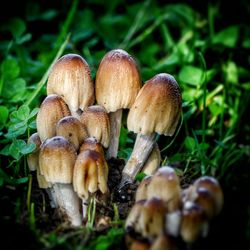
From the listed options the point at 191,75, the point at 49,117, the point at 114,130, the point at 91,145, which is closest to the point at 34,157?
the point at 49,117

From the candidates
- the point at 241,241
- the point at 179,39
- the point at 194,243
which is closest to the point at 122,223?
the point at 194,243

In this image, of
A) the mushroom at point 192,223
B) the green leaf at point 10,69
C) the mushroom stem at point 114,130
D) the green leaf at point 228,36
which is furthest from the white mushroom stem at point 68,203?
the green leaf at point 228,36

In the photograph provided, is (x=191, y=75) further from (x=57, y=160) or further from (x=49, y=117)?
(x=57, y=160)

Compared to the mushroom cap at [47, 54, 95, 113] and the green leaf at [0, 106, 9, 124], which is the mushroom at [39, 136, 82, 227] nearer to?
the mushroom cap at [47, 54, 95, 113]

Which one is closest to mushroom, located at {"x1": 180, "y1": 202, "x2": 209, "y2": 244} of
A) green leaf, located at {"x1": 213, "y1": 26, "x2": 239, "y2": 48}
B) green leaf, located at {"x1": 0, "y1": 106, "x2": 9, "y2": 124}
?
green leaf, located at {"x1": 0, "y1": 106, "x2": 9, "y2": 124}

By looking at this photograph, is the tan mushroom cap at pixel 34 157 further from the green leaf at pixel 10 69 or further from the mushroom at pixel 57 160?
the green leaf at pixel 10 69

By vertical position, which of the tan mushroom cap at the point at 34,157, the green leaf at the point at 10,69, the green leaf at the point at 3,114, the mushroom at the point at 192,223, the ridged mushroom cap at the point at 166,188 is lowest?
the mushroom at the point at 192,223
